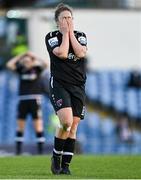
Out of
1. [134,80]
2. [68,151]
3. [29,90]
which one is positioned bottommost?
[68,151]

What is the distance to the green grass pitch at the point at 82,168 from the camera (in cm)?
1058

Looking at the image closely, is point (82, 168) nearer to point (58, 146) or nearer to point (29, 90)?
point (58, 146)

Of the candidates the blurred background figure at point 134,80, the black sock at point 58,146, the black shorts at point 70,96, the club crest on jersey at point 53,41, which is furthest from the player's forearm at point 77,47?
the blurred background figure at point 134,80

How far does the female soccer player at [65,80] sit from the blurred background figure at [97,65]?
35.5 feet

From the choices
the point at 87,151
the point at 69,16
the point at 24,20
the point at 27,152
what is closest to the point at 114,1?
the point at 24,20

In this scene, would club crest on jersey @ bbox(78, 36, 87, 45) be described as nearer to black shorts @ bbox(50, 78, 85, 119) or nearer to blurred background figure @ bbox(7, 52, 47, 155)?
black shorts @ bbox(50, 78, 85, 119)

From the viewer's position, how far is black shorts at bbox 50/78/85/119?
1059cm

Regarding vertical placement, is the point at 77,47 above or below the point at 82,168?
above

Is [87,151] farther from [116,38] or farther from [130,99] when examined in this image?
[116,38]

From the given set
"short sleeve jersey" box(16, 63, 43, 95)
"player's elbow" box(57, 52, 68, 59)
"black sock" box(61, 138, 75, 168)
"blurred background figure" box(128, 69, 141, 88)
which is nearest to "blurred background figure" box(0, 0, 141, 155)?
"blurred background figure" box(128, 69, 141, 88)

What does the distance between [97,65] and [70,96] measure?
16.5 metres

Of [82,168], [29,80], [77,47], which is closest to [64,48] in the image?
[77,47]

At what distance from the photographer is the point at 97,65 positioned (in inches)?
1070

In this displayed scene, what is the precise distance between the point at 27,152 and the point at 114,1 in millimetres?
9857
